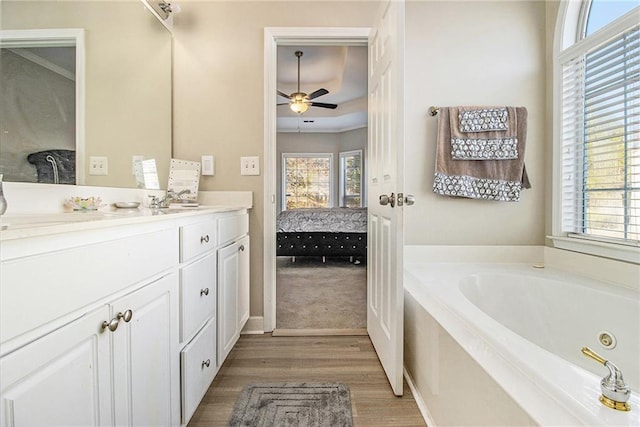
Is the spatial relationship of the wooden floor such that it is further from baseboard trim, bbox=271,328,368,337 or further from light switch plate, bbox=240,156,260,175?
light switch plate, bbox=240,156,260,175

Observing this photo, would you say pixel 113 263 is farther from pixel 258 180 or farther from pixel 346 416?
pixel 258 180

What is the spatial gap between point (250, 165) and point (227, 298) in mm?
928

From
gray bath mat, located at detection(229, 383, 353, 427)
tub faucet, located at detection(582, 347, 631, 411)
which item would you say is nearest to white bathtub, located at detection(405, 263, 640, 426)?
tub faucet, located at detection(582, 347, 631, 411)

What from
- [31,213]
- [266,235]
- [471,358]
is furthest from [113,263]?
[266,235]

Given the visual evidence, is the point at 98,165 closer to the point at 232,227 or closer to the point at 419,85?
the point at 232,227

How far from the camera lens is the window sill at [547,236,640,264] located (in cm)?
146

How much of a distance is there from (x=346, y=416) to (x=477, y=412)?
24.2 inches

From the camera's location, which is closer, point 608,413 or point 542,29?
point 608,413

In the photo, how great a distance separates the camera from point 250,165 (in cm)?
209

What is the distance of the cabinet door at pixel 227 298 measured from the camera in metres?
1.51

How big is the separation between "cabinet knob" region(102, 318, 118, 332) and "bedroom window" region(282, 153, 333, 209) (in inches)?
256

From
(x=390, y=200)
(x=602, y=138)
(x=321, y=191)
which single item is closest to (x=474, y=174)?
(x=602, y=138)

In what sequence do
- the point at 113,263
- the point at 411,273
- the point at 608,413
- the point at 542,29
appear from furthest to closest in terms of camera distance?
the point at 542,29
the point at 411,273
the point at 113,263
the point at 608,413

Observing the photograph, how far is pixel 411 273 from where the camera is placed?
1752 mm
